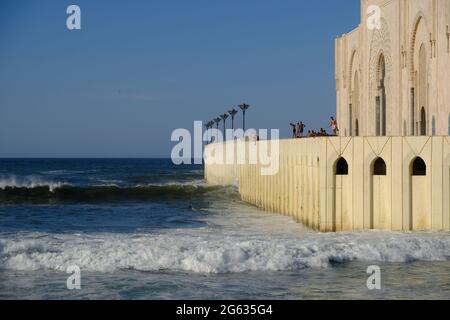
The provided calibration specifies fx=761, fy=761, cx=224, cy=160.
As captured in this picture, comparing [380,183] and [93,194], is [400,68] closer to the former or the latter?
[380,183]

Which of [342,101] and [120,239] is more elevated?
[342,101]

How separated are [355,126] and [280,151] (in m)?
19.7

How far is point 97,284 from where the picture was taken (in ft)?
49.8

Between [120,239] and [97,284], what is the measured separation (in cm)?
669

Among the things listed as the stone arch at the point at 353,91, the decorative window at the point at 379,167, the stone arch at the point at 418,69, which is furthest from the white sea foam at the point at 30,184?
the decorative window at the point at 379,167

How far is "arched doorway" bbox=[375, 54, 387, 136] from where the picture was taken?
130 ft

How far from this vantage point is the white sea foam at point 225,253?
17109 mm

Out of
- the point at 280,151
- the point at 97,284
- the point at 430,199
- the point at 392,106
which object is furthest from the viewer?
the point at 392,106

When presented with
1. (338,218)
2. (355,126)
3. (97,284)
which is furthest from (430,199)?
(355,126)

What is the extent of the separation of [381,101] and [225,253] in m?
24.7
